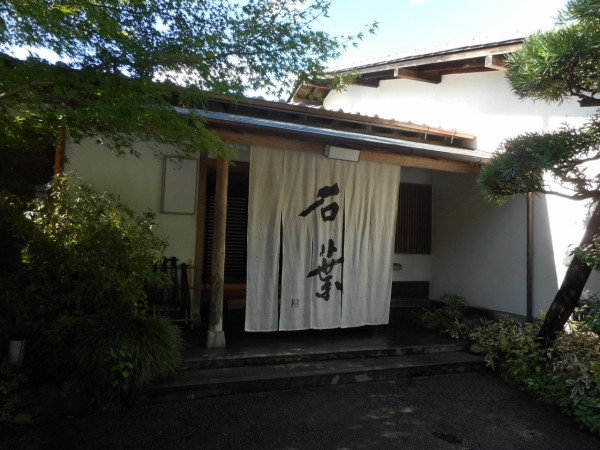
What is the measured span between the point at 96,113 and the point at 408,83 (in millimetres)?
8636

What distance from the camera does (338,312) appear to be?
724cm

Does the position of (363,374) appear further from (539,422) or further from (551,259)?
(551,259)

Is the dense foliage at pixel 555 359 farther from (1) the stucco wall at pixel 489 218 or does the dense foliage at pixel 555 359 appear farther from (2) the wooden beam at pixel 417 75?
(2) the wooden beam at pixel 417 75

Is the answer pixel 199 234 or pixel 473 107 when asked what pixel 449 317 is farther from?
pixel 199 234

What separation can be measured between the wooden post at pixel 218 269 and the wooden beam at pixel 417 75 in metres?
5.44

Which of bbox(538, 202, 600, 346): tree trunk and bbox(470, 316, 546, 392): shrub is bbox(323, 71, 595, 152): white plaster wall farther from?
bbox(470, 316, 546, 392): shrub

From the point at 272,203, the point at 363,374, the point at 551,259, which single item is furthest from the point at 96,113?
the point at 551,259

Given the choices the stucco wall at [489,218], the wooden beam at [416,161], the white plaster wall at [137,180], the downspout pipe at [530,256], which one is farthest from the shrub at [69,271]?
the downspout pipe at [530,256]

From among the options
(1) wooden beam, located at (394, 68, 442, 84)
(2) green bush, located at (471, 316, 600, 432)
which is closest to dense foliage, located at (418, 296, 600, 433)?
(2) green bush, located at (471, 316, 600, 432)

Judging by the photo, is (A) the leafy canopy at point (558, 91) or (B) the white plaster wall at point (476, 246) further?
(B) the white plaster wall at point (476, 246)

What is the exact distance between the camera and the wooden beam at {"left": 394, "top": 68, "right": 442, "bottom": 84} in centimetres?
965

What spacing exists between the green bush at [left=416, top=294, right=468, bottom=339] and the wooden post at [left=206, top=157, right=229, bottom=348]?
3.97 meters

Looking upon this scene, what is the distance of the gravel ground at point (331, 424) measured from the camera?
13.4 feet

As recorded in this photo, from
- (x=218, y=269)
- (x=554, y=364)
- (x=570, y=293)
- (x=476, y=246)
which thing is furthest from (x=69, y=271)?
(x=476, y=246)
